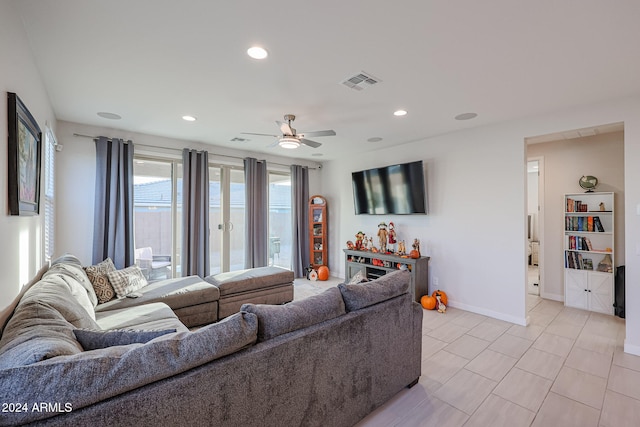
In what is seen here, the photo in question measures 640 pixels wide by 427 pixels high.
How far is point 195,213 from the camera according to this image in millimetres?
4691

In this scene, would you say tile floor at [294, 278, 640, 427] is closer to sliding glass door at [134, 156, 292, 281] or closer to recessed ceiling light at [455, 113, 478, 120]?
recessed ceiling light at [455, 113, 478, 120]

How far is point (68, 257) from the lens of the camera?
3.09 metres

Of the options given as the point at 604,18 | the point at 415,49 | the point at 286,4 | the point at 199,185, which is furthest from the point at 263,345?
the point at 199,185

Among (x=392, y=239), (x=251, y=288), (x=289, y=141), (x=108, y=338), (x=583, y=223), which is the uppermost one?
(x=289, y=141)

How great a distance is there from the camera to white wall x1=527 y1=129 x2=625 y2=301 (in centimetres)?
388

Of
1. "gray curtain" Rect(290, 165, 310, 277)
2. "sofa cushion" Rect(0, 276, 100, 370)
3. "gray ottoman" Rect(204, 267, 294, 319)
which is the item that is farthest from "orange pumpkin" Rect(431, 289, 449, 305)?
"sofa cushion" Rect(0, 276, 100, 370)

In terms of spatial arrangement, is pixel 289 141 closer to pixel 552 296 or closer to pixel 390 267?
pixel 390 267

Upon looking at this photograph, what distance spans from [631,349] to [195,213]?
5.53 m

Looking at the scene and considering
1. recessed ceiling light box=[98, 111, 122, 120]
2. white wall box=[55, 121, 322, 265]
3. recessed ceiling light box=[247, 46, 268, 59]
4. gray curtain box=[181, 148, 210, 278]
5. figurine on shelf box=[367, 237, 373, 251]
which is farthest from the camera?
figurine on shelf box=[367, 237, 373, 251]

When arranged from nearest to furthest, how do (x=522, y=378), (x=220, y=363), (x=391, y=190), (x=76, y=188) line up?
(x=220, y=363), (x=522, y=378), (x=76, y=188), (x=391, y=190)

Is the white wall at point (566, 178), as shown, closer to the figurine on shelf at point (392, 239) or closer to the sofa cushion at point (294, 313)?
the figurine on shelf at point (392, 239)

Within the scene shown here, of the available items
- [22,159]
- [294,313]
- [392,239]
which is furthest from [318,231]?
[22,159]

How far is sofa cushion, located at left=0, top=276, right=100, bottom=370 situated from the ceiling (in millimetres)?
1689

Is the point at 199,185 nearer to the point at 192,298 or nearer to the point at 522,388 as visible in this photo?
the point at 192,298
